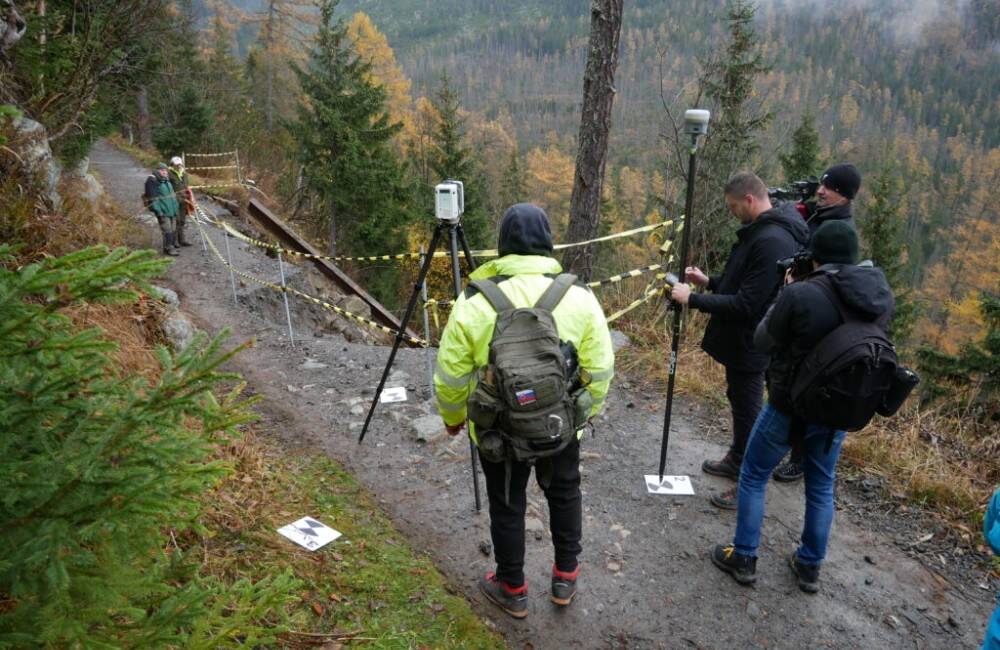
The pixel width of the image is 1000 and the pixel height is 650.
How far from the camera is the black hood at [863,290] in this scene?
9.38 ft

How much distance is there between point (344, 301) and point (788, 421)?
39.4 feet

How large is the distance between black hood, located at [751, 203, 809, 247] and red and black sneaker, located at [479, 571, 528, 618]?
Answer: 8.91ft

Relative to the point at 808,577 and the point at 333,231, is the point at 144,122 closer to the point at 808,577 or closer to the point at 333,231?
the point at 333,231

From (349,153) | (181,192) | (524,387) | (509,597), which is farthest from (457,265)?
(349,153)

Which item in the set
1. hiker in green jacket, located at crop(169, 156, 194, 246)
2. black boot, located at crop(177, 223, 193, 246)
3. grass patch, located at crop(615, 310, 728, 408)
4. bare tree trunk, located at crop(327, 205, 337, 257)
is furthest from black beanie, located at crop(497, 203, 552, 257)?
bare tree trunk, located at crop(327, 205, 337, 257)

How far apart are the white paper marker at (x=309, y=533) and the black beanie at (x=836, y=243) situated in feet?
10.7

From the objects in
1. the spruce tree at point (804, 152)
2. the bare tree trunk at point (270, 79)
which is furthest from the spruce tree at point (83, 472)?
the bare tree trunk at point (270, 79)

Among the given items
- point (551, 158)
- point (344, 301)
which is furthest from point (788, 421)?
point (551, 158)

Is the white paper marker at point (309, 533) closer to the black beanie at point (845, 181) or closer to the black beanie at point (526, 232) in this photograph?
the black beanie at point (526, 232)

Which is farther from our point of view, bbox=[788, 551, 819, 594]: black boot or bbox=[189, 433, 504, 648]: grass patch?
bbox=[788, 551, 819, 594]: black boot

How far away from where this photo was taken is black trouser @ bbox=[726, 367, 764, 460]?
412 cm

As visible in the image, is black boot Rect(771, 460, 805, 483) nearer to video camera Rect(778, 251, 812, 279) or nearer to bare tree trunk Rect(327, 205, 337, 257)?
video camera Rect(778, 251, 812, 279)

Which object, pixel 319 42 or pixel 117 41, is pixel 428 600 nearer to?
pixel 117 41

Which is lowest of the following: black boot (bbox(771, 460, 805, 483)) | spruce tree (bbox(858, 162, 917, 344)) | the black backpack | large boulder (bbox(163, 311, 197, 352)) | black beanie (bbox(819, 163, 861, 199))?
spruce tree (bbox(858, 162, 917, 344))
